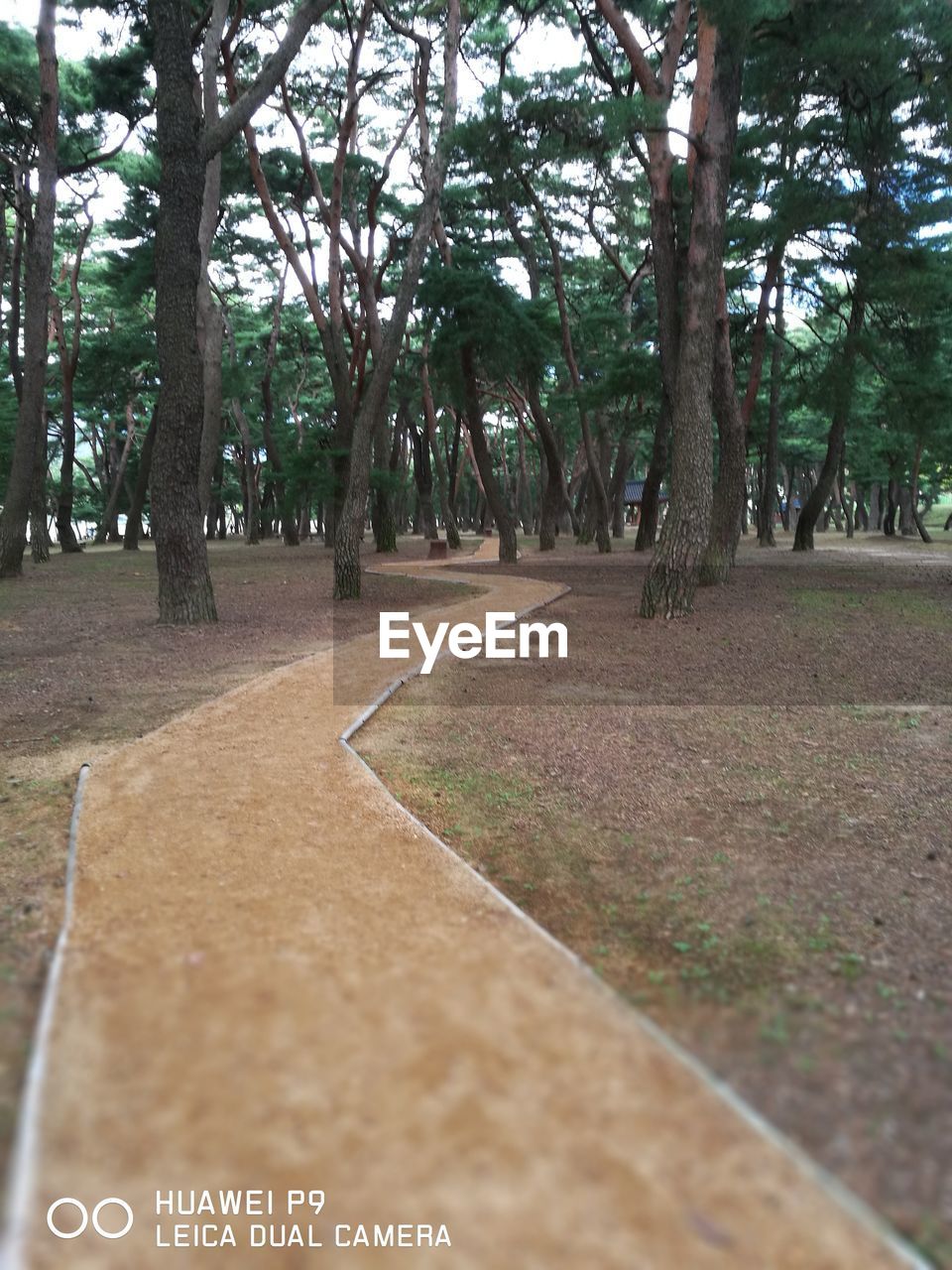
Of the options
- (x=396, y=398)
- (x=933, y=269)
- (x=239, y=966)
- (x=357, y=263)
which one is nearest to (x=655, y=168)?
(x=933, y=269)

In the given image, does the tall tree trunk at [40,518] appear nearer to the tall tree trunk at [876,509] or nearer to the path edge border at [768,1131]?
the path edge border at [768,1131]

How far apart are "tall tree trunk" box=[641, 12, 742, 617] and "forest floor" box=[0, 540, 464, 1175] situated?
342 centimetres

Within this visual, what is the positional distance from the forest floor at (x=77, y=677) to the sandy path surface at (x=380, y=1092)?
0.57ft

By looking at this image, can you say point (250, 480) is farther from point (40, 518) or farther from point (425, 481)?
point (40, 518)

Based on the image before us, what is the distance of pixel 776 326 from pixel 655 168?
1043 centimetres

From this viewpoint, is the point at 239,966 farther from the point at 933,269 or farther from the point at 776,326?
the point at 776,326

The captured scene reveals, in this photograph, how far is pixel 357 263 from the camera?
17.4m

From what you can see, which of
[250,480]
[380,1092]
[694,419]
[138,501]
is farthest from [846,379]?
[250,480]

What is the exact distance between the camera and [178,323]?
30.7 ft

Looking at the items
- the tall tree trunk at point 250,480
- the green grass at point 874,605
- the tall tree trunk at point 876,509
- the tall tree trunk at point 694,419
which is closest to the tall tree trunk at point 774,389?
the green grass at point 874,605

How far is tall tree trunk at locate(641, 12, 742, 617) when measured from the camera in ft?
31.9

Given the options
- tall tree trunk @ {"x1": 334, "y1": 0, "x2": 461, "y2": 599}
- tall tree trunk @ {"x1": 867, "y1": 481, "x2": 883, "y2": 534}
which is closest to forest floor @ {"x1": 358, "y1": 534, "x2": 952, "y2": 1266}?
tall tree trunk @ {"x1": 334, "y1": 0, "x2": 461, "y2": 599}

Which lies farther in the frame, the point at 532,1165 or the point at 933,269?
the point at 933,269

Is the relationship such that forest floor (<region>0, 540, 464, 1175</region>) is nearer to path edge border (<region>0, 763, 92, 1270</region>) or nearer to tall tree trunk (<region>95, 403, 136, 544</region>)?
path edge border (<region>0, 763, 92, 1270</region>)
